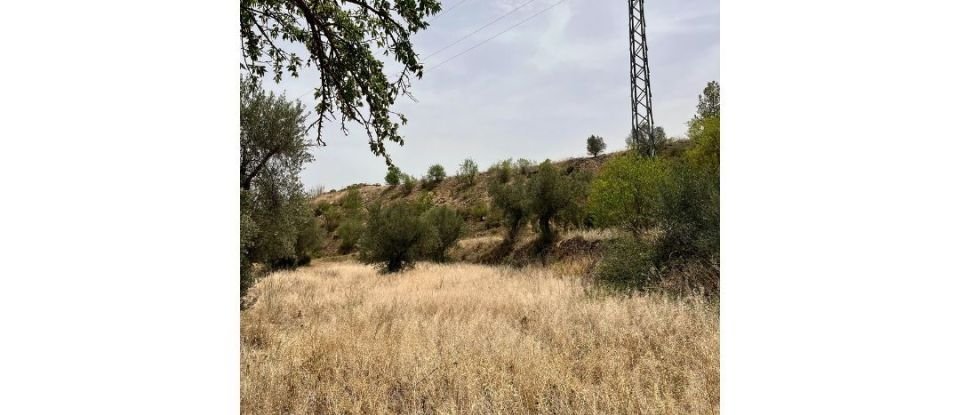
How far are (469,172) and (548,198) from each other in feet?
80.8

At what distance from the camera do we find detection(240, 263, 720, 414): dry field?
295 cm

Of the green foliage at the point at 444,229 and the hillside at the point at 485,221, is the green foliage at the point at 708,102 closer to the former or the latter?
the hillside at the point at 485,221

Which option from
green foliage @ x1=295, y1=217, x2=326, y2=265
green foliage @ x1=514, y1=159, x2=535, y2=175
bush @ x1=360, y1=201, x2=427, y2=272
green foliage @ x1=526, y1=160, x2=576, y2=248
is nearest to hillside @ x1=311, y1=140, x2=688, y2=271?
green foliage @ x1=514, y1=159, x2=535, y2=175

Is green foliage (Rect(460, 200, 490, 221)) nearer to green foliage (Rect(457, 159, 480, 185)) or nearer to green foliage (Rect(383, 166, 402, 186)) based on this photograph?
green foliage (Rect(457, 159, 480, 185))

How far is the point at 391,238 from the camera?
69.3ft

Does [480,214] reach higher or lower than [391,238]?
higher

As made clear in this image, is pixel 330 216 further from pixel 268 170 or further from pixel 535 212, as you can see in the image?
pixel 268 170

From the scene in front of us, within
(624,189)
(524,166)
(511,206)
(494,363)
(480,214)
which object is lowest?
(494,363)

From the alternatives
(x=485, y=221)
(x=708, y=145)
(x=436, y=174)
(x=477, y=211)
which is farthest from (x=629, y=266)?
(x=436, y=174)

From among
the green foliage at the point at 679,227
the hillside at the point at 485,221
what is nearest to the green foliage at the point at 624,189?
the hillside at the point at 485,221

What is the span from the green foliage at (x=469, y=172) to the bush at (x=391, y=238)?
27.2 metres

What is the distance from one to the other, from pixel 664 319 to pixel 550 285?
4876 millimetres

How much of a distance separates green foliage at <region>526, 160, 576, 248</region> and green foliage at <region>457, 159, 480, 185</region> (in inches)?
920

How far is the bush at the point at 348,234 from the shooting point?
104 ft
